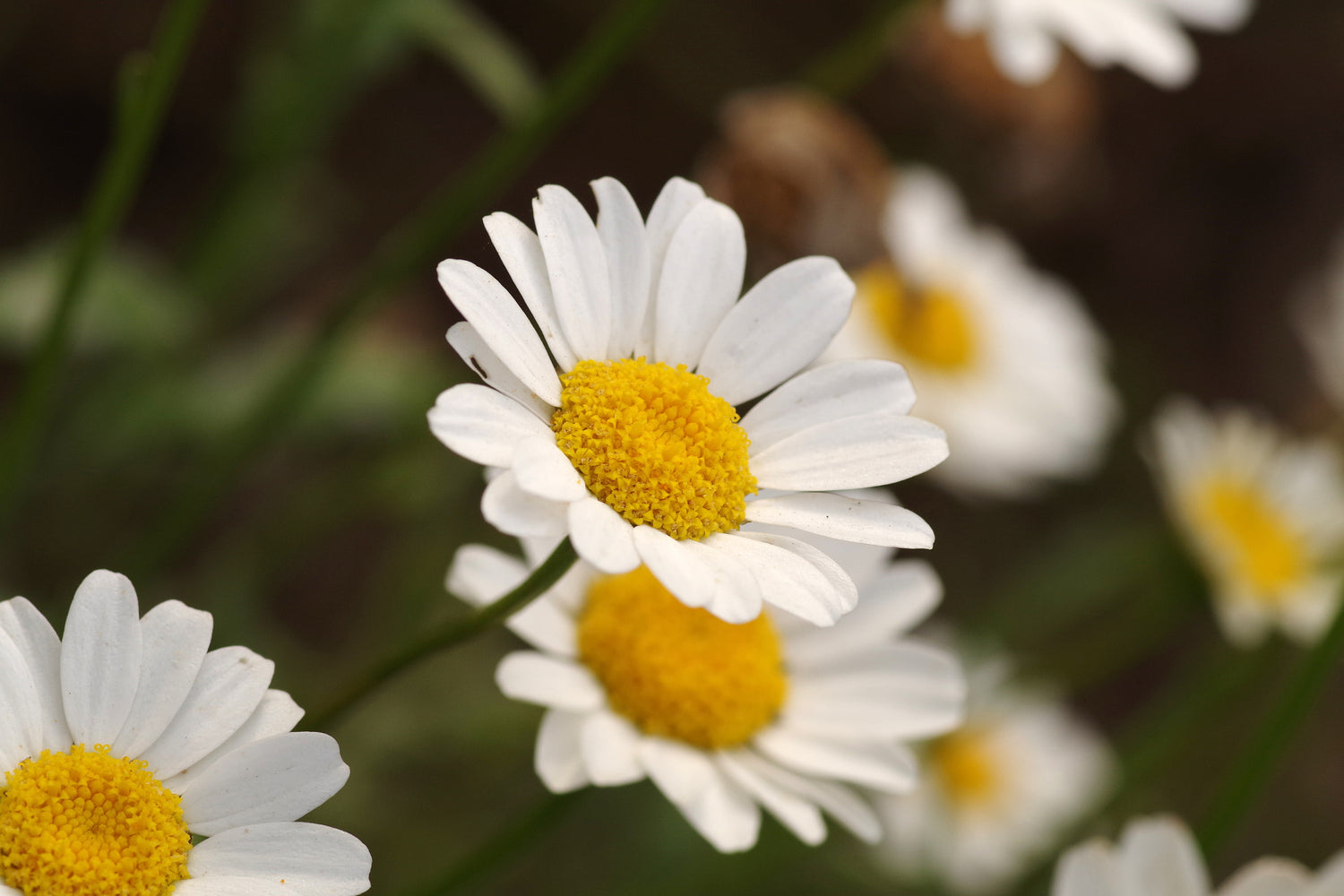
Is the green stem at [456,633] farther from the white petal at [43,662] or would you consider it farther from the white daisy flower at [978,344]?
the white daisy flower at [978,344]

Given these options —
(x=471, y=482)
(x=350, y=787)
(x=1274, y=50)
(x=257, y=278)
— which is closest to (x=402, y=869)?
(x=350, y=787)

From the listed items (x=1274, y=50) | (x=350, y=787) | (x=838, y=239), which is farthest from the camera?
(x=1274, y=50)

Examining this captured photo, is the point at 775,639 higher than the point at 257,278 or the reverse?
the reverse

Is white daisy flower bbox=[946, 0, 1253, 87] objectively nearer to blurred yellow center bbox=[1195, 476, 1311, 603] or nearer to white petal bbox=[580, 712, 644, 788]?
blurred yellow center bbox=[1195, 476, 1311, 603]

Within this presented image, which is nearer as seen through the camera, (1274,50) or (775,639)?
(775,639)

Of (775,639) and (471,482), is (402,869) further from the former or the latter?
(775,639)
